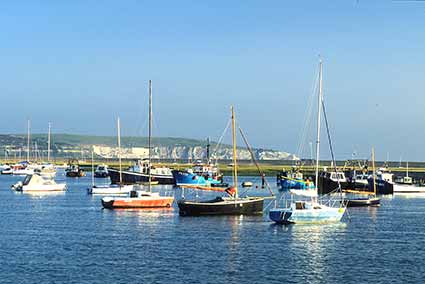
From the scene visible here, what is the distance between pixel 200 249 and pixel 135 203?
97.5ft

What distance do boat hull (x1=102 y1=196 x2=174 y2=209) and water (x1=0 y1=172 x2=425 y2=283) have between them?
8.35ft

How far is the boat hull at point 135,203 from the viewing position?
260 ft

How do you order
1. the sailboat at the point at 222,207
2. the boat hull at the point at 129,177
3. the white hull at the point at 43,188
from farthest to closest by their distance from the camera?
1. the boat hull at the point at 129,177
2. the white hull at the point at 43,188
3. the sailboat at the point at 222,207

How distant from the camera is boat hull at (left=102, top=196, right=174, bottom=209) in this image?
79.2 m

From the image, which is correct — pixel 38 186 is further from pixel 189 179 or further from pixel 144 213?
pixel 144 213

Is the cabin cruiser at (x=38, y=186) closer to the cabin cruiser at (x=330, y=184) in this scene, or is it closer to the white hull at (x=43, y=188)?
the white hull at (x=43, y=188)

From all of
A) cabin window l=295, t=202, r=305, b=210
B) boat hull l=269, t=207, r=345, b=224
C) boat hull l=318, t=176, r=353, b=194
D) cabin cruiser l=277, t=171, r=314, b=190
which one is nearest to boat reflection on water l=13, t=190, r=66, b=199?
boat hull l=318, t=176, r=353, b=194

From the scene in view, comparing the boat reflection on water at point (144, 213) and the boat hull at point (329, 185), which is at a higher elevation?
the boat hull at point (329, 185)

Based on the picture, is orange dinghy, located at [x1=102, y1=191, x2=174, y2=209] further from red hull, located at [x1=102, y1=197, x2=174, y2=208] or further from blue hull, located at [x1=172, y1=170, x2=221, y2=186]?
blue hull, located at [x1=172, y1=170, x2=221, y2=186]

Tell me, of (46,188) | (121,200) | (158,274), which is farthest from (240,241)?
(46,188)

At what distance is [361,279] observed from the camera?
132 feet

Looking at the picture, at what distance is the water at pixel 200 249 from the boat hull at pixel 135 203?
2.54 meters

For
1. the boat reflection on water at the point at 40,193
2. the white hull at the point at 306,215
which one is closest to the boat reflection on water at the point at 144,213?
the white hull at the point at 306,215

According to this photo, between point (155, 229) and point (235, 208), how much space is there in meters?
10.1
